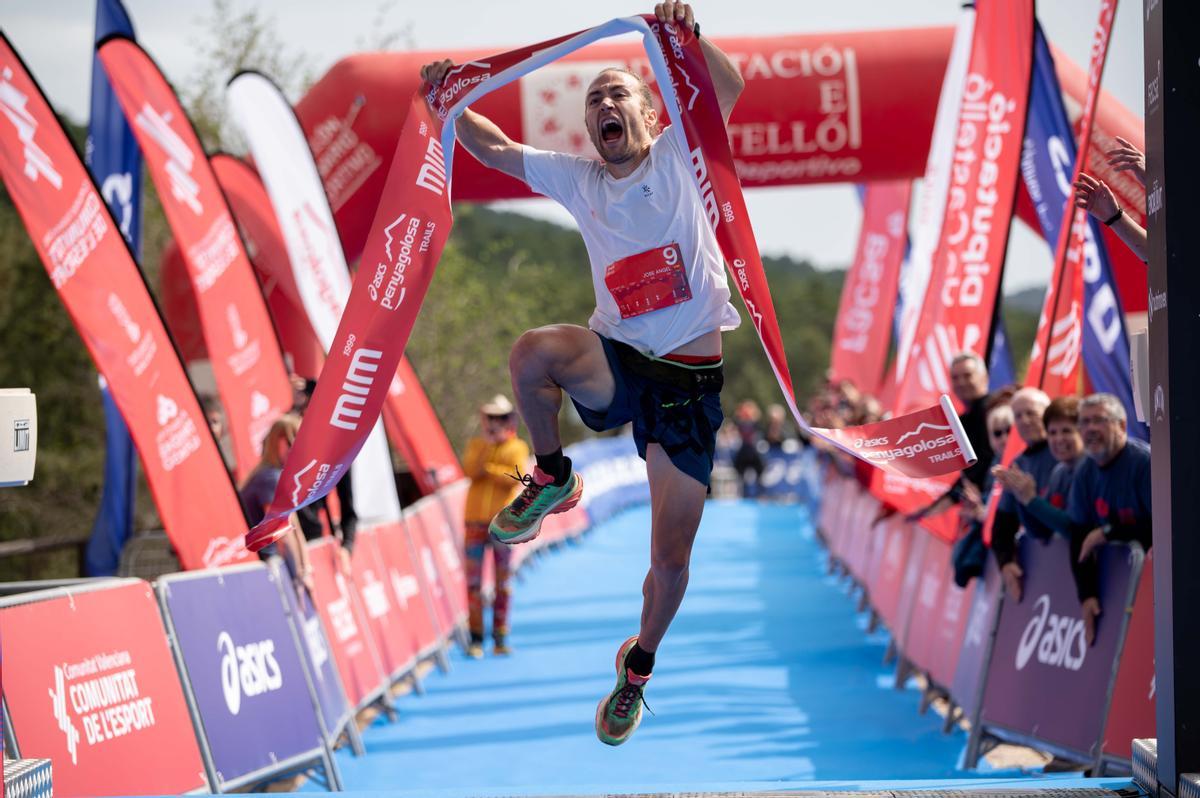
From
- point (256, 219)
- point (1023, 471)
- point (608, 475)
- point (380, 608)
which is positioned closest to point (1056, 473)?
point (1023, 471)

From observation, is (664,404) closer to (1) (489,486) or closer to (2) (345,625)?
(2) (345,625)

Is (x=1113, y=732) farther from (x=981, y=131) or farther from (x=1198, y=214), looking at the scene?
(x=981, y=131)

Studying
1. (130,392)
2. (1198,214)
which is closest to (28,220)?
(130,392)

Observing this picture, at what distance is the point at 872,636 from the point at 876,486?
2.48 meters

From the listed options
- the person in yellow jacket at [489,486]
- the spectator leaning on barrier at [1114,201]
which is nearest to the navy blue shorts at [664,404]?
the spectator leaning on barrier at [1114,201]

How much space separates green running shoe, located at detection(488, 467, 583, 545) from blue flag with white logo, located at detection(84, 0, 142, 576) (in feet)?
→ 18.6

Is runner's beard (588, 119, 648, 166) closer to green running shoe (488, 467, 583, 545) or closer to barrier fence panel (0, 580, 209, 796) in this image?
green running shoe (488, 467, 583, 545)

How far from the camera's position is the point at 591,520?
23453mm

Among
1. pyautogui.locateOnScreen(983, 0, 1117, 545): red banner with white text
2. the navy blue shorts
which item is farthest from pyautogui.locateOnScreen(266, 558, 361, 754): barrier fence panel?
pyautogui.locateOnScreen(983, 0, 1117, 545): red banner with white text

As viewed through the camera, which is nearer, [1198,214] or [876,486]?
[1198,214]

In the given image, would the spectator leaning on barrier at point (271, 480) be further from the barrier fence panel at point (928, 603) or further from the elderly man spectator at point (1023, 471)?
the barrier fence panel at point (928, 603)

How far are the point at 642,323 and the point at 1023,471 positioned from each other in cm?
326

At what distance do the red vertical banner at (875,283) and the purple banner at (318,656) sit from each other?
10.4 meters

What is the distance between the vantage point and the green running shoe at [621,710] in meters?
4.45
